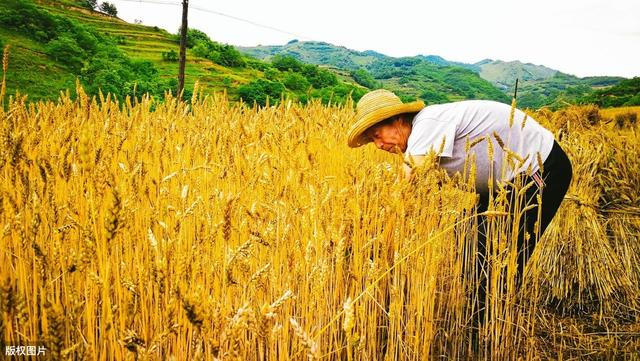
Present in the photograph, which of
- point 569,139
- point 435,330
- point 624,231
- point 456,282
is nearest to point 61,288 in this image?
point 435,330

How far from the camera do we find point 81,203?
138 centimetres

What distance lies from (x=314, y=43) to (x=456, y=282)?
14942cm

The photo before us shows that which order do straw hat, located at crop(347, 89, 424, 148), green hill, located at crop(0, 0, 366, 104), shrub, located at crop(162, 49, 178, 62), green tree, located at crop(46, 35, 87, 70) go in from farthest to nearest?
shrub, located at crop(162, 49, 178, 62), green tree, located at crop(46, 35, 87, 70), green hill, located at crop(0, 0, 366, 104), straw hat, located at crop(347, 89, 424, 148)

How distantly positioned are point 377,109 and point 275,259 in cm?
107

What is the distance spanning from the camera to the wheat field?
0.77 metres

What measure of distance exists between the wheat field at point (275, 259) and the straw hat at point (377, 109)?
0.32 meters

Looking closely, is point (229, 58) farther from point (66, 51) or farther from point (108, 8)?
point (108, 8)

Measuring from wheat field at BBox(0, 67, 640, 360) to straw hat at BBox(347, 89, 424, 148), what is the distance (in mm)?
317

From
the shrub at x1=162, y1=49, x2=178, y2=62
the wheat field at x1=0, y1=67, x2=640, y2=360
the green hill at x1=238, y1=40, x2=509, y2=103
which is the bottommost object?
the wheat field at x1=0, y1=67, x2=640, y2=360

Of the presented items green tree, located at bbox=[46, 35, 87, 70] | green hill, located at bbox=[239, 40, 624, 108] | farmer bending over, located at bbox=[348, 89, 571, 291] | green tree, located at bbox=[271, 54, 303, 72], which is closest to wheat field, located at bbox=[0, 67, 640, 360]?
farmer bending over, located at bbox=[348, 89, 571, 291]

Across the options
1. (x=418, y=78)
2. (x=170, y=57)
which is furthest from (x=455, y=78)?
(x=170, y=57)

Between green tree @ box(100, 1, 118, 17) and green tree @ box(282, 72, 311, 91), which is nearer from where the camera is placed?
green tree @ box(282, 72, 311, 91)

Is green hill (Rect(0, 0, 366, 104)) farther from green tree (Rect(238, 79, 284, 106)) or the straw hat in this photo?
the straw hat

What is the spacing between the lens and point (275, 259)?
3.84 feet
